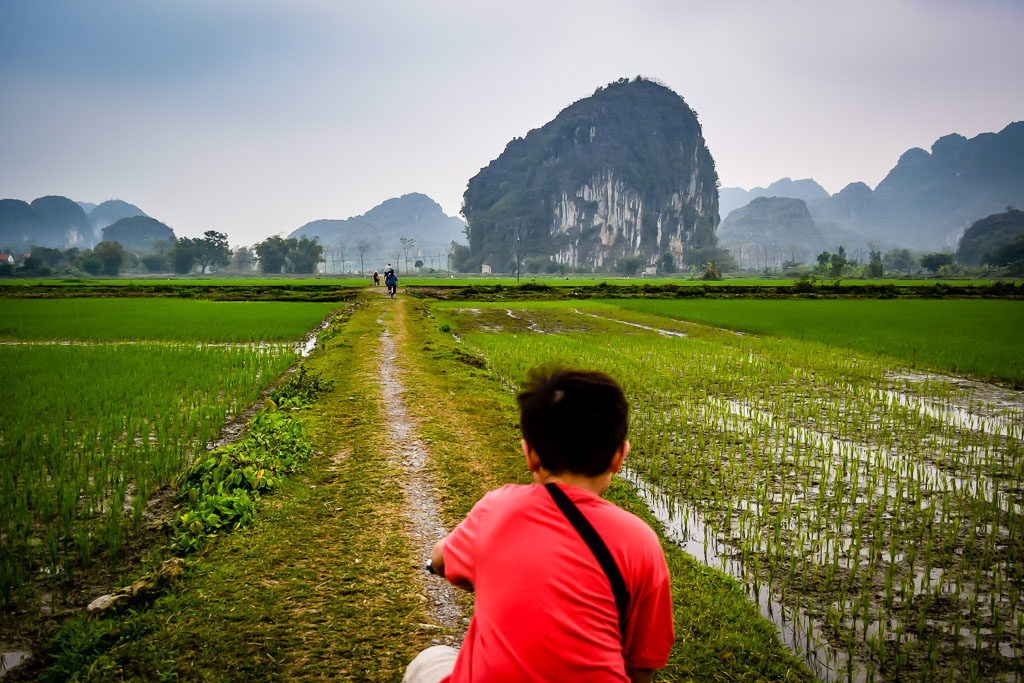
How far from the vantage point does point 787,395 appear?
796 cm

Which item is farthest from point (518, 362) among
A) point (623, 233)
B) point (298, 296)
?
point (623, 233)

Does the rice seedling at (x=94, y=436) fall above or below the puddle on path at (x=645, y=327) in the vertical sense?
below

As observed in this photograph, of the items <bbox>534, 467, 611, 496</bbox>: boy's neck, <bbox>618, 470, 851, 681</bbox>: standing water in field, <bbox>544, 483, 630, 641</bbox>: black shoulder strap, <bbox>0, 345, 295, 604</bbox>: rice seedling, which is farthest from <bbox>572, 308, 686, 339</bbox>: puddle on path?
<bbox>544, 483, 630, 641</bbox>: black shoulder strap

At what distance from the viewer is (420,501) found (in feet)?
12.6

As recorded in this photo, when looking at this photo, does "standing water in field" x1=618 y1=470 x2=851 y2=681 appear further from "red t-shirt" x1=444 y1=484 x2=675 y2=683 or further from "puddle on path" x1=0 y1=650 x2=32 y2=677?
"puddle on path" x1=0 y1=650 x2=32 y2=677

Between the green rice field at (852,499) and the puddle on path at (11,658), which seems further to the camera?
the green rice field at (852,499)

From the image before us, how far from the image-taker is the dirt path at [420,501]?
8.70ft

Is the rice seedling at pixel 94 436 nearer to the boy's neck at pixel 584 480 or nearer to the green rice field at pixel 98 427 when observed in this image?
the green rice field at pixel 98 427

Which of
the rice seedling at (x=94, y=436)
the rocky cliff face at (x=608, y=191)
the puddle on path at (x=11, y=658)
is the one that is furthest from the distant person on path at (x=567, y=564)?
the rocky cliff face at (x=608, y=191)

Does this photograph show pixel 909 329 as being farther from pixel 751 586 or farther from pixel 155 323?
pixel 155 323

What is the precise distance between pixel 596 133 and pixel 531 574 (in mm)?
179359

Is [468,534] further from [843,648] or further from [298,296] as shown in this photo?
[298,296]

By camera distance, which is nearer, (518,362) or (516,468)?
(516,468)

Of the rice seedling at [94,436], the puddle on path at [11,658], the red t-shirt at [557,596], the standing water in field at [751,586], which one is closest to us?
the red t-shirt at [557,596]
